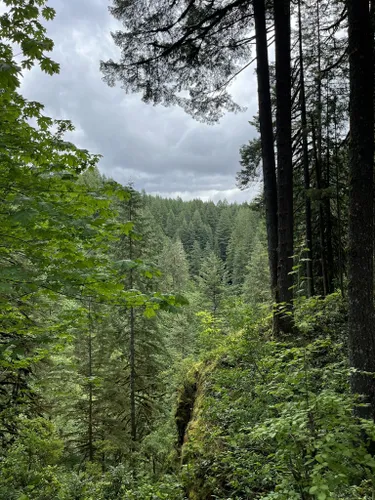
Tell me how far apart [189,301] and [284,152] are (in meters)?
3.52

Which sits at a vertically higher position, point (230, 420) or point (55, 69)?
point (55, 69)

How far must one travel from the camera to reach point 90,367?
1352 centimetres

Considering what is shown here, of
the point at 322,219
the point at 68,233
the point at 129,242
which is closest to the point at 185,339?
the point at 129,242

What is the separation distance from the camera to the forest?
276 cm

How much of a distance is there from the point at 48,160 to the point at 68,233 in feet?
2.77

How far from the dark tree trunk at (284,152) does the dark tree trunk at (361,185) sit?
2357 millimetres

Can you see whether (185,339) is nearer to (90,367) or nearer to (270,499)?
(90,367)

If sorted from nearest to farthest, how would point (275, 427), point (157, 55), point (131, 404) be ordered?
point (275, 427)
point (157, 55)
point (131, 404)

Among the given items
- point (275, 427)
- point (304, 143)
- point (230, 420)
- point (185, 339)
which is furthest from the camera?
point (185, 339)

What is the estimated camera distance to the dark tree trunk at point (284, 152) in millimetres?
6336

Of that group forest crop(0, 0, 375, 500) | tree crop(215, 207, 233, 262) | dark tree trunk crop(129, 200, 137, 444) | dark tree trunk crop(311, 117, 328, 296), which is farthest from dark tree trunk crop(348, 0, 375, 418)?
tree crop(215, 207, 233, 262)

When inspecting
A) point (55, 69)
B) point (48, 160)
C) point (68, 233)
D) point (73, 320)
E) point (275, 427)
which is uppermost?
point (55, 69)

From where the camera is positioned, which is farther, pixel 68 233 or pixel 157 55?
pixel 157 55

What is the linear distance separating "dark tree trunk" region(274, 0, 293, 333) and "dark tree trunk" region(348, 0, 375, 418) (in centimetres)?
236
